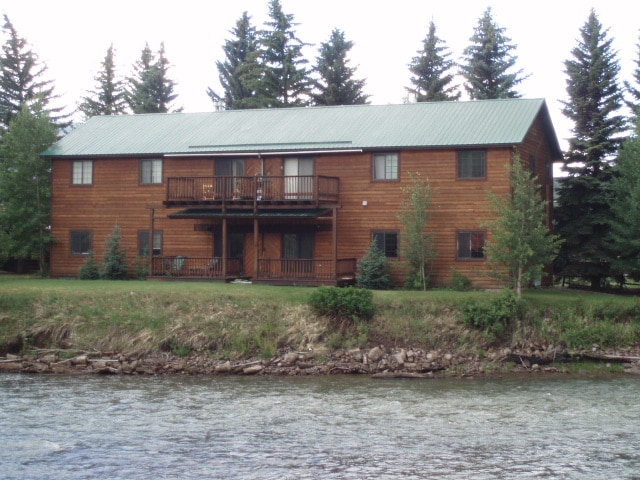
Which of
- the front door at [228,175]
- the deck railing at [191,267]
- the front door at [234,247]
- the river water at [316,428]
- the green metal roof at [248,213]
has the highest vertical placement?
the front door at [228,175]

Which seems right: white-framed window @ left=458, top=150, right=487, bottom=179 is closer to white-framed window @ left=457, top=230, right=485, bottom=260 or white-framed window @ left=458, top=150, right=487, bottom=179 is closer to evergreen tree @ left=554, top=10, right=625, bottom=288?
white-framed window @ left=457, top=230, right=485, bottom=260

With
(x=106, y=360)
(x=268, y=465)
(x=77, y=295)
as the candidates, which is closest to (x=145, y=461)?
(x=268, y=465)

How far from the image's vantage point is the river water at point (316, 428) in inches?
579

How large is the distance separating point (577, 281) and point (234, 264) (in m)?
19.2

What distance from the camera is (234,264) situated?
117ft

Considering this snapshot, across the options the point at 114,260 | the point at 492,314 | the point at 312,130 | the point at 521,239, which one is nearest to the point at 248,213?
the point at 312,130

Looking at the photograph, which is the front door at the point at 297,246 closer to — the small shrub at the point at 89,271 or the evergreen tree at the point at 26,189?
the small shrub at the point at 89,271

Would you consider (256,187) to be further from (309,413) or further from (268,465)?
(268,465)

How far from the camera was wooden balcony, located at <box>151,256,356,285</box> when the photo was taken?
1304 inches

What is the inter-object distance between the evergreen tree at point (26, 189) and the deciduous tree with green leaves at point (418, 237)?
17613mm

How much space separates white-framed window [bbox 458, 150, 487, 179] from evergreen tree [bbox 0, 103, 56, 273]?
19.8 m

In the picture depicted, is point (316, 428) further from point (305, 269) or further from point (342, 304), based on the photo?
point (305, 269)

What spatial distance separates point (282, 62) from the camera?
2183 inches

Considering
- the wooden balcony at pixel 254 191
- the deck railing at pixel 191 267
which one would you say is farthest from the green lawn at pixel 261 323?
the wooden balcony at pixel 254 191
